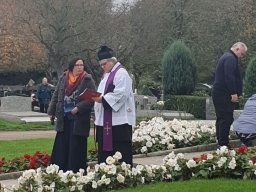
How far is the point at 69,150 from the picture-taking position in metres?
8.58

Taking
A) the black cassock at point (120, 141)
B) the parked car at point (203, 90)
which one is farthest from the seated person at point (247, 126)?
the parked car at point (203, 90)

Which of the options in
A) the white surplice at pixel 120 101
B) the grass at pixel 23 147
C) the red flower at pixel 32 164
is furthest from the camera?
the grass at pixel 23 147

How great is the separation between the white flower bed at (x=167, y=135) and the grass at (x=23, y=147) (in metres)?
1.48

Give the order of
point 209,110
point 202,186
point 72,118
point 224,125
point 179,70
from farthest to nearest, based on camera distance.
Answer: point 179,70, point 209,110, point 224,125, point 72,118, point 202,186

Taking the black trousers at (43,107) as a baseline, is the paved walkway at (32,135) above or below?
below

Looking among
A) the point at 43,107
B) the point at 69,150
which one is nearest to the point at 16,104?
the point at 43,107

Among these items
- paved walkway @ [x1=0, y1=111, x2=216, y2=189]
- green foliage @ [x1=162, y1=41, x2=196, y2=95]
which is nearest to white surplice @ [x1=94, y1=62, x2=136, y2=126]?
paved walkway @ [x1=0, y1=111, x2=216, y2=189]

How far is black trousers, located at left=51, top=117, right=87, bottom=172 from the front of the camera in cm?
848

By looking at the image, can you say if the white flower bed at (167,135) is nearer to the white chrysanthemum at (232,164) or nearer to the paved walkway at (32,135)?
the paved walkway at (32,135)

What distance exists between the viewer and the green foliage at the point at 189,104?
24703 mm

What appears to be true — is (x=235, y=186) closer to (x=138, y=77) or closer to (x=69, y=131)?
(x=69, y=131)

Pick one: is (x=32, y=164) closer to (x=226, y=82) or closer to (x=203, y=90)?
(x=226, y=82)

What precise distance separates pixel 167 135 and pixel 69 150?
10.8 feet

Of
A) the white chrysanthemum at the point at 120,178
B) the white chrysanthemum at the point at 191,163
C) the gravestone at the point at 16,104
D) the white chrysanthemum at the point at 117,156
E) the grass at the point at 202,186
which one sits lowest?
the grass at the point at 202,186
